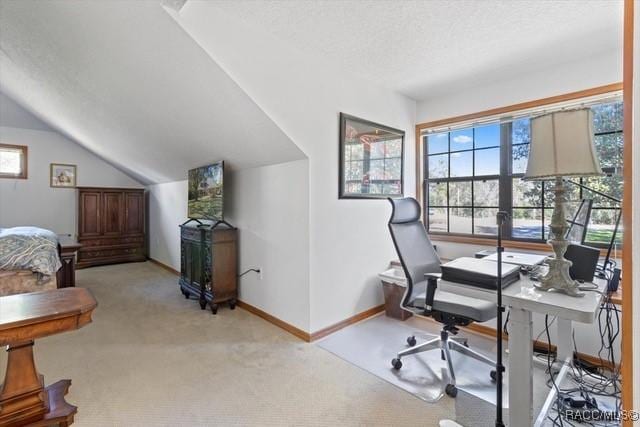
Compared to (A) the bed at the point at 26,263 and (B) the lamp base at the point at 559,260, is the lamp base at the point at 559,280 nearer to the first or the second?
(B) the lamp base at the point at 559,260

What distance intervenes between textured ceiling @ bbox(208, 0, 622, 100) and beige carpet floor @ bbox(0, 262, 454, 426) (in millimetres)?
2383

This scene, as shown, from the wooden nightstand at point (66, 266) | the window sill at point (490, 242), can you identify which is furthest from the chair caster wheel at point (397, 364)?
the wooden nightstand at point (66, 266)

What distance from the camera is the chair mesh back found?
7.01 ft

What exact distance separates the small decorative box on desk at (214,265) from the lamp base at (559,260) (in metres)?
2.82

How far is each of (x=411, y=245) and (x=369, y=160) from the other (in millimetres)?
1140

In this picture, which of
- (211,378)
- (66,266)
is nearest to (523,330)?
(211,378)

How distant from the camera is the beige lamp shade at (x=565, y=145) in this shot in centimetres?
128

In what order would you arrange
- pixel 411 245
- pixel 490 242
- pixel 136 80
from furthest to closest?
pixel 490 242 → pixel 136 80 → pixel 411 245

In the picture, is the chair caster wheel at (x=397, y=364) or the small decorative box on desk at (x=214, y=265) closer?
the chair caster wheel at (x=397, y=364)

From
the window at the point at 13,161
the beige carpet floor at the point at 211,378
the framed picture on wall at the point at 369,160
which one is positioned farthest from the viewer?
the window at the point at 13,161

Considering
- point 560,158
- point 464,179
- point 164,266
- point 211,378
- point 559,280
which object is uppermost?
Result: point 464,179

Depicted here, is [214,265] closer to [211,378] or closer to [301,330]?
[301,330]

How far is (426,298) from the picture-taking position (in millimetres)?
1957

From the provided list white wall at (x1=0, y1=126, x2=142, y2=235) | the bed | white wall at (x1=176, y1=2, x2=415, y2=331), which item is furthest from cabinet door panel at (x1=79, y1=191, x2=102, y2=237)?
white wall at (x1=176, y1=2, x2=415, y2=331)
